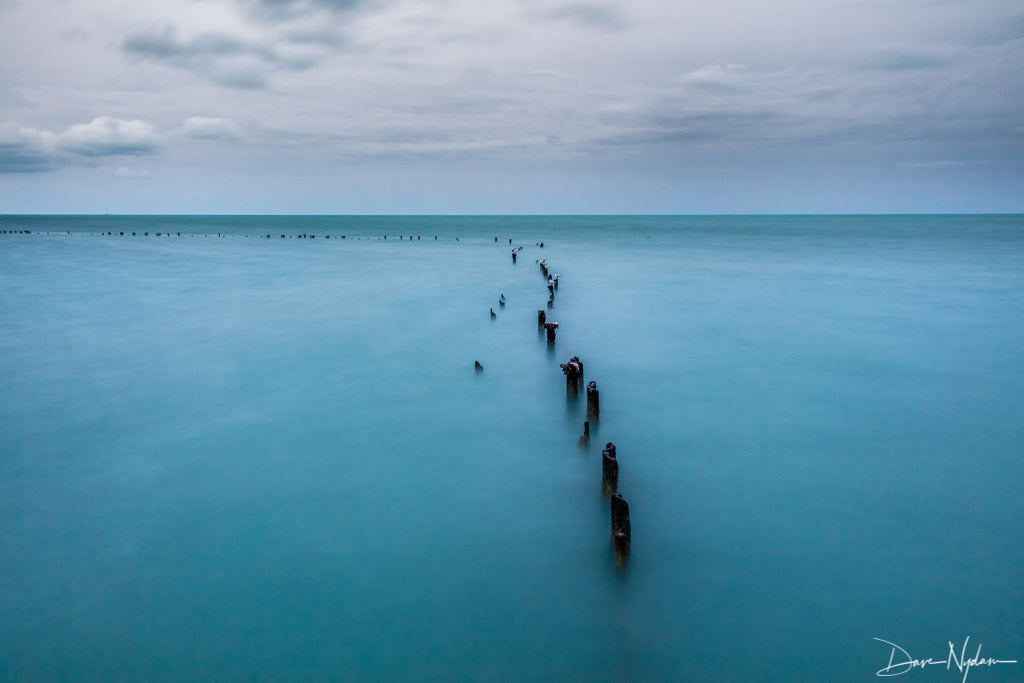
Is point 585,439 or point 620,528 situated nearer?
point 620,528

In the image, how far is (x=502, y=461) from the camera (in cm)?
1025

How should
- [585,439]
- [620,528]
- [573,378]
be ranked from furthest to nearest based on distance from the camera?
[573,378]
[585,439]
[620,528]

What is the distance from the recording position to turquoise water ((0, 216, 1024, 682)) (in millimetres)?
6207

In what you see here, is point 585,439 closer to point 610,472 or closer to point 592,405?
point 592,405

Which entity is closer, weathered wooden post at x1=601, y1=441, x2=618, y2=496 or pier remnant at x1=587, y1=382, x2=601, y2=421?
weathered wooden post at x1=601, y1=441, x2=618, y2=496

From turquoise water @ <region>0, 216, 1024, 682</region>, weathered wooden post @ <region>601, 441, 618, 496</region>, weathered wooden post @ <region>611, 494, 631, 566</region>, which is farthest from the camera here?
weathered wooden post @ <region>601, 441, 618, 496</region>

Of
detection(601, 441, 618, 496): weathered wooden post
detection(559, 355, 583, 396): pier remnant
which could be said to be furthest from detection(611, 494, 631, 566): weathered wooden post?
detection(559, 355, 583, 396): pier remnant

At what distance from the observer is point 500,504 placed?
8828mm

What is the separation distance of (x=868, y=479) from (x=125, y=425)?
530 inches

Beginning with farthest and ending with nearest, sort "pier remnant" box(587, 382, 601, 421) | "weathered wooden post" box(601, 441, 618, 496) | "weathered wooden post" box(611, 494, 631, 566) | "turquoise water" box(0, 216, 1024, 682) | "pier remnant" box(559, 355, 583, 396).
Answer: "pier remnant" box(559, 355, 583, 396) → "pier remnant" box(587, 382, 601, 421) → "weathered wooden post" box(601, 441, 618, 496) → "weathered wooden post" box(611, 494, 631, 566) → "turquoise water" box(0, 216, 1024, 682)

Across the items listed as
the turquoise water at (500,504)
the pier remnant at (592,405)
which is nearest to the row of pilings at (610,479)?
the pier remnant at (592,405)

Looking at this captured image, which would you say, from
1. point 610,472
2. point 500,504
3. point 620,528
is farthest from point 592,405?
point 620,528

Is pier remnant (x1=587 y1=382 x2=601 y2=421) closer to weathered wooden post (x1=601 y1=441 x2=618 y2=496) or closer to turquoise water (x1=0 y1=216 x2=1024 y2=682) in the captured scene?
turquoise water (x1=0 y1=216 x2=1024 y2=682)

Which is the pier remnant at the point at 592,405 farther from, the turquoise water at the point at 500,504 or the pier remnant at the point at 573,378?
the pier remnant at the point at 573,378
